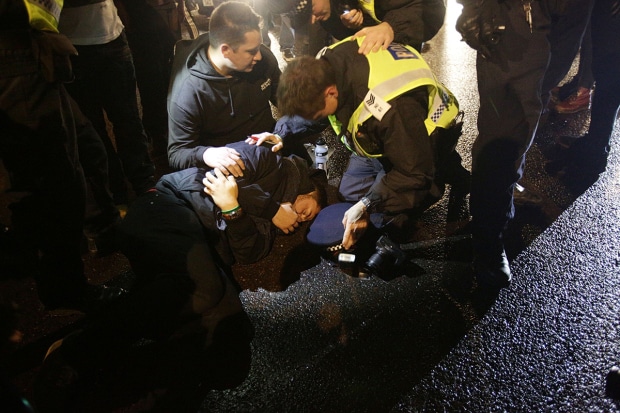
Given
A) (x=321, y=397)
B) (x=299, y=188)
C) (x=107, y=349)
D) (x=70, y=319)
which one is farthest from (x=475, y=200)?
(x=70, y=319)

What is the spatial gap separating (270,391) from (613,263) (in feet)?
6.27

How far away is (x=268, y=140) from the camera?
8.36 feet

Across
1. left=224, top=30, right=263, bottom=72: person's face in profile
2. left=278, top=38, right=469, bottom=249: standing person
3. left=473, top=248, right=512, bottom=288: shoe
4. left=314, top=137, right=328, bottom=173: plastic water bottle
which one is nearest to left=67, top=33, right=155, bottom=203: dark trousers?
left=224, top=30, right=263, bottom=72: person's face in profile

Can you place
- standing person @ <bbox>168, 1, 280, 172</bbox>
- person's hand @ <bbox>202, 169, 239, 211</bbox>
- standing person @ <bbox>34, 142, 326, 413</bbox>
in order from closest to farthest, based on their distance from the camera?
standing person @ <bbox>34, 142, 326, 413</bbox>
person's hand @ <bbox>202, 169, 239, 211</bbox>
standing person @ <bbox>168, 1, 280, 172</bbox>

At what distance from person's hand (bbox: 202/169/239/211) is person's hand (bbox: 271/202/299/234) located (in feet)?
0.94

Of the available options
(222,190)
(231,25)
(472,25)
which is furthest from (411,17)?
(222,190)

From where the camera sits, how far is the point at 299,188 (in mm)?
2475

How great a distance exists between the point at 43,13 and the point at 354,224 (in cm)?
159

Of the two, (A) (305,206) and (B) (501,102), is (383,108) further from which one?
(A) (305,206)

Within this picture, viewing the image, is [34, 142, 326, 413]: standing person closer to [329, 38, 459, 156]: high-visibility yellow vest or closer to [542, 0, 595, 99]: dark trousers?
[329, 38, 459, 156]: high-visibility yellow vest

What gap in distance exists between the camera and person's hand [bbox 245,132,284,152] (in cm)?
247

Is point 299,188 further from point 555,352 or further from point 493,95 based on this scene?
point 555,352

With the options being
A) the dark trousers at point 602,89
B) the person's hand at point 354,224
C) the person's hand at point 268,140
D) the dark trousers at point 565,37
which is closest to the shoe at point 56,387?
the person's hand at point 354,224

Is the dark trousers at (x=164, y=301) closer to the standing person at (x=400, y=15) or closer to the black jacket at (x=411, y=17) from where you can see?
the standing person at (x=400, y=15)
